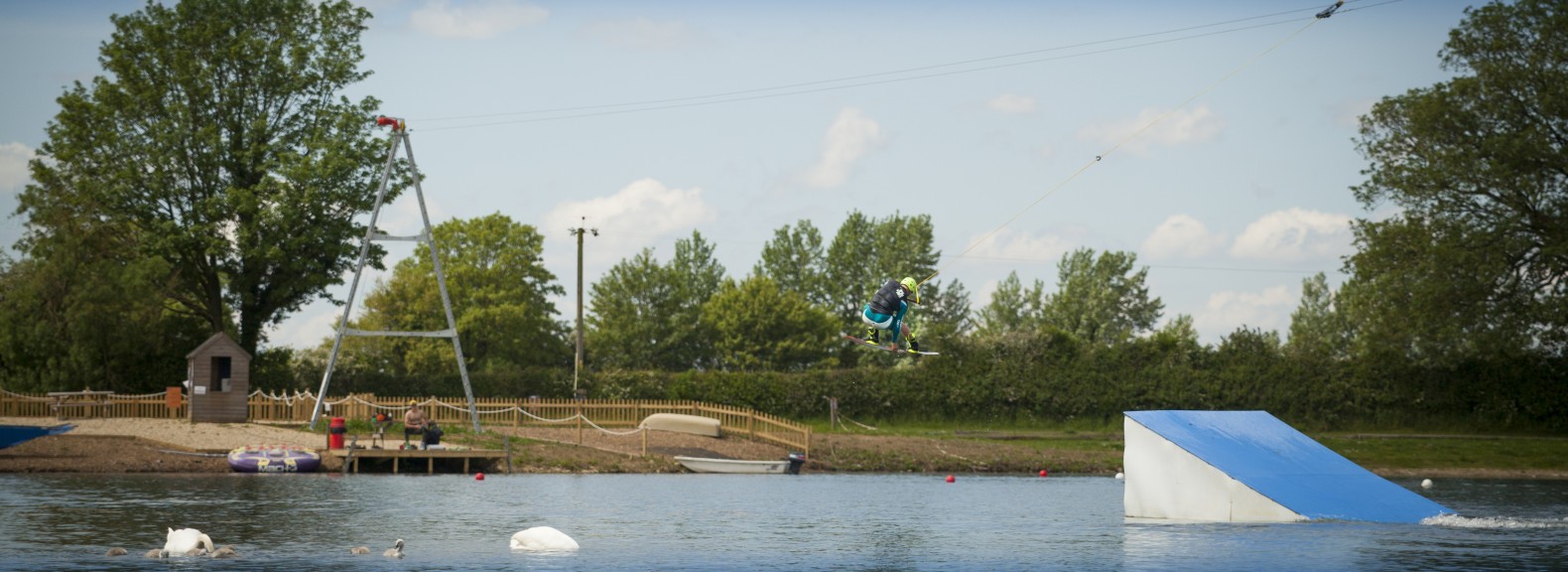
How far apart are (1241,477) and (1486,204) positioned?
3341 cm

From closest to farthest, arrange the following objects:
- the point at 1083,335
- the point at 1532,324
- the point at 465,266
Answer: the point at 1532,324
the point at 465,266
the point at 1083,335

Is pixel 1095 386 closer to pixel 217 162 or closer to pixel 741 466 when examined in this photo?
pixel 741 466

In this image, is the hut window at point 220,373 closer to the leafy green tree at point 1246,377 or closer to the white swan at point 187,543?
the white swan at point 187,543

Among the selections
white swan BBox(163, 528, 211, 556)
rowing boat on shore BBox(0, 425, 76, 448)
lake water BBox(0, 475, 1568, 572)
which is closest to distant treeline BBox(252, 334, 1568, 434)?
rowing boat on shore BBox(0, 425, 76, 448)

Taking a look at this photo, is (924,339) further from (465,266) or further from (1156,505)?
(1156,505)

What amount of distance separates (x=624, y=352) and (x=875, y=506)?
5899 centimetres

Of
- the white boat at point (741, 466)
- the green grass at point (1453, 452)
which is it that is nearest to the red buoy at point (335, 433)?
the white boat at point (741, 466)

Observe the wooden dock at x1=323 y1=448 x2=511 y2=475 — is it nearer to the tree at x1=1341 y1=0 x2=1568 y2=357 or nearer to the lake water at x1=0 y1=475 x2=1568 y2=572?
the lake water at x1=0 y1=475 x2=1568 y2=572

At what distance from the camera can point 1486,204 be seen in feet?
183

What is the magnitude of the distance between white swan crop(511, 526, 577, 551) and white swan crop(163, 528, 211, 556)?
475 cm

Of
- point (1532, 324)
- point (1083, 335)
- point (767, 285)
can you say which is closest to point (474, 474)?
point (1532, 324)

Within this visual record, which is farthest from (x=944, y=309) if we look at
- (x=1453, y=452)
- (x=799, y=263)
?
(x=1453, y=452)

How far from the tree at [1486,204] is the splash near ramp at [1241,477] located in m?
26.4

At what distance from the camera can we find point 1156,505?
29547 millimetres
